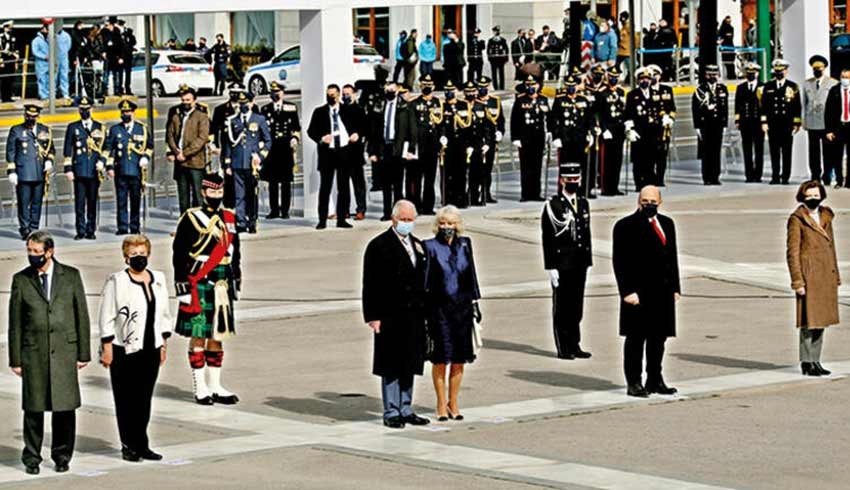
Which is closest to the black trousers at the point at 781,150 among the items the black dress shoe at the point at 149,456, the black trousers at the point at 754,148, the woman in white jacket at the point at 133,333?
the black trousers at the point at 754,148

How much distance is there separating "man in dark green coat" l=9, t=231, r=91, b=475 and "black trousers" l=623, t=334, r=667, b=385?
174 inches

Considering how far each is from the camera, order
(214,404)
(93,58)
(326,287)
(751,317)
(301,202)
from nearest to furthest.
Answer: (214,404), (751,317), (326,287), (301,202), (93,58)

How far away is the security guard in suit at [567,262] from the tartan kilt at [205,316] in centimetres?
324

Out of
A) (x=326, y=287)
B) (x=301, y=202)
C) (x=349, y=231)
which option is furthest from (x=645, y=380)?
(x=301, y=202)

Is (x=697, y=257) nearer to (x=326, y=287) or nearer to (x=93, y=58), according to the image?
(x=326, y=287)

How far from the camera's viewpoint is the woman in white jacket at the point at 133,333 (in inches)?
558

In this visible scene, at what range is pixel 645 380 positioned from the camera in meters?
16.6

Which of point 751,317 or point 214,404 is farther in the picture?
point 751,317

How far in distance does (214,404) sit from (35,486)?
3.10m

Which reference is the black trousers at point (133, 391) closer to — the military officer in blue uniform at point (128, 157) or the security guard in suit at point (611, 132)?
the military officer in blue uniform at point (128, 157)

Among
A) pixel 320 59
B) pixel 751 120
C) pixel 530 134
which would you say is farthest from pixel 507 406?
pixel 751 120

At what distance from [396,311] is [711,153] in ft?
59.0

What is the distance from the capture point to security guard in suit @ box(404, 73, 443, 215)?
94.5 feet

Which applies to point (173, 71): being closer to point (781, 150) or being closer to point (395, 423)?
point (781, 150)
